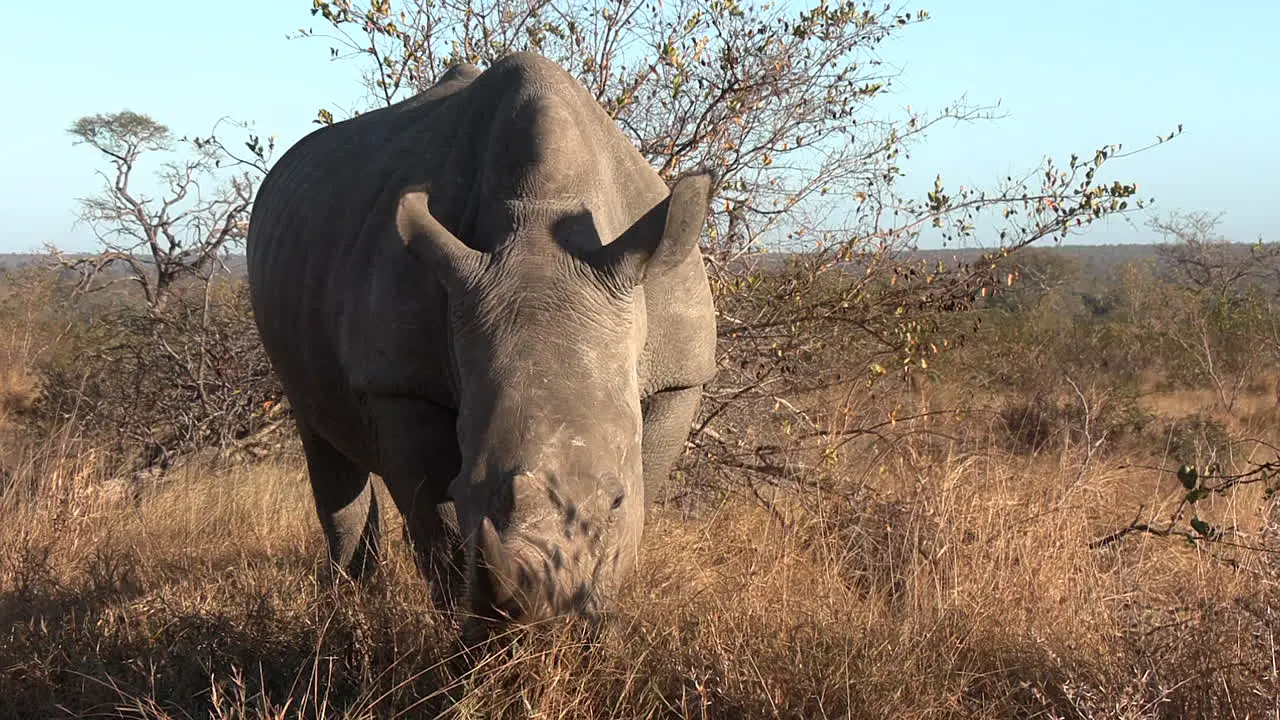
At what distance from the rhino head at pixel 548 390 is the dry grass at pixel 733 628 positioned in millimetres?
224

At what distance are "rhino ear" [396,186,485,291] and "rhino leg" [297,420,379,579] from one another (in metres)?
2.22

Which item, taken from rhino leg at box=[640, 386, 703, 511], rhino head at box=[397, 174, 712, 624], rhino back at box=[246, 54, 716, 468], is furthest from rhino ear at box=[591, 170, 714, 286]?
rhino leg at box=[640, 386, 703, 511]

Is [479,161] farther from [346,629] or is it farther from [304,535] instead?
[304,535]

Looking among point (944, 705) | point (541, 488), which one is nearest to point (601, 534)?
point (541, 488)

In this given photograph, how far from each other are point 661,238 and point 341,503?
2.70 metres

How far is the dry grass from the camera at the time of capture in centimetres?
308

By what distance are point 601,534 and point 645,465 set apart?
103 centimetres

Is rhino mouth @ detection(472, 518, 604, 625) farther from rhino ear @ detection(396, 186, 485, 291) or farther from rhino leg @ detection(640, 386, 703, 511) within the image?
rhino leg @ detection(640, 386, 703, 511)

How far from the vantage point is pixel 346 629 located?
12.0 feet

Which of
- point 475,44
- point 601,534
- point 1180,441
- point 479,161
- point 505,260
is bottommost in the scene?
point 1180,441

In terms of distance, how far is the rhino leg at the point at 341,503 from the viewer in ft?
17.4

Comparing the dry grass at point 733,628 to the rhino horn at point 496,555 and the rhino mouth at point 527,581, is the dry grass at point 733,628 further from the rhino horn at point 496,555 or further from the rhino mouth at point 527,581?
the rhino horn at point 496,555

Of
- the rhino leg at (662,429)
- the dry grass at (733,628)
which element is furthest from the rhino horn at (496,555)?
the rhino leg at (662,429)

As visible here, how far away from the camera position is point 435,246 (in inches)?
127
